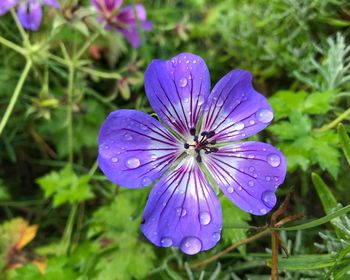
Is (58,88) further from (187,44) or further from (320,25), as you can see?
(320,25)

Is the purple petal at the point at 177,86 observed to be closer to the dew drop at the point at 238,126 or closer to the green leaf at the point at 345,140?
the dew drop at the point at 238,126

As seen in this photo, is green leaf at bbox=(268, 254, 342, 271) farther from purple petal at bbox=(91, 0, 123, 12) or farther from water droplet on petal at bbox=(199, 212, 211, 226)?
purple petal at bbox=(91, 0, 123, 12)

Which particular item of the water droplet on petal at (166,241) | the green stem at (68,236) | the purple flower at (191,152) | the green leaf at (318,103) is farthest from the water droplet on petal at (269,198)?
the green stem at (68,236)

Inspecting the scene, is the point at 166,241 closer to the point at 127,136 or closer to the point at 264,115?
the point at 127,136

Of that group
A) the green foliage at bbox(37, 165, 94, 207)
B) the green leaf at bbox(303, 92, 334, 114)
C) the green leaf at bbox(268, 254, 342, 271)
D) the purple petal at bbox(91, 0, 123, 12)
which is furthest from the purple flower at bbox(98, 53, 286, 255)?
the purple petal at bbox(91, 0, 123, 12)

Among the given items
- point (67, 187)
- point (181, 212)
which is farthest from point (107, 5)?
point (181, 212)

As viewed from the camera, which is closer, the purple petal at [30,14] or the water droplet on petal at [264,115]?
the water droplet on petal at [264,115]
